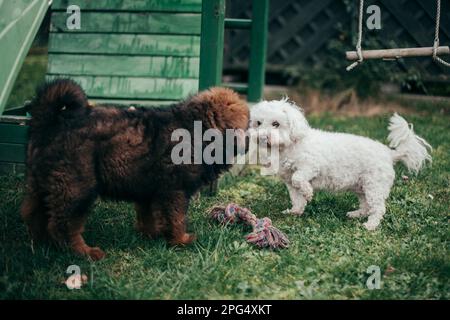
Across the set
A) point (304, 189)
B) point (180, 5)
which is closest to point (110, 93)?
point (180, 5)

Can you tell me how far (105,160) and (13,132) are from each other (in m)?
1.76

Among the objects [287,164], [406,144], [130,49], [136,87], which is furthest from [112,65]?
[406,144]

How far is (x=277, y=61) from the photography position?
31.9 ft

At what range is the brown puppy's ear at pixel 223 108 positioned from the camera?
3344 millimetres

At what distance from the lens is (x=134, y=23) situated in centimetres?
550

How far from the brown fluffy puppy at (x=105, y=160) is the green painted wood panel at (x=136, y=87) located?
5.78 feet

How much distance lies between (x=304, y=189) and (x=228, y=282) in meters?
1.24

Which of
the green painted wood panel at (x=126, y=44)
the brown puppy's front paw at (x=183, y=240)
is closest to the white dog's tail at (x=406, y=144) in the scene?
the brown puppy's front paw at (x=183, y=240)

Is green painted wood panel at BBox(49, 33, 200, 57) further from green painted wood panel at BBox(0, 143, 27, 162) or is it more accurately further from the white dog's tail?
the white dog's tail

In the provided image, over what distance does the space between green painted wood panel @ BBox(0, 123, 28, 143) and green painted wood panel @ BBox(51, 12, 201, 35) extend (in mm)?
1476

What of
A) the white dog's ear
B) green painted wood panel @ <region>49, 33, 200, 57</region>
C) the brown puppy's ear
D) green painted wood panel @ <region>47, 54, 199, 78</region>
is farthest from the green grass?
green painted wood panel @ <region>49, 33, 200, 57</region>

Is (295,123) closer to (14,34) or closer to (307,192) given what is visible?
(307,192)

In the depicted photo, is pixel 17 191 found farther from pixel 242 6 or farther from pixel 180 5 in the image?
pixel 242 6

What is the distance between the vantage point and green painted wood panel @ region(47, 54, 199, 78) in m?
5.36
